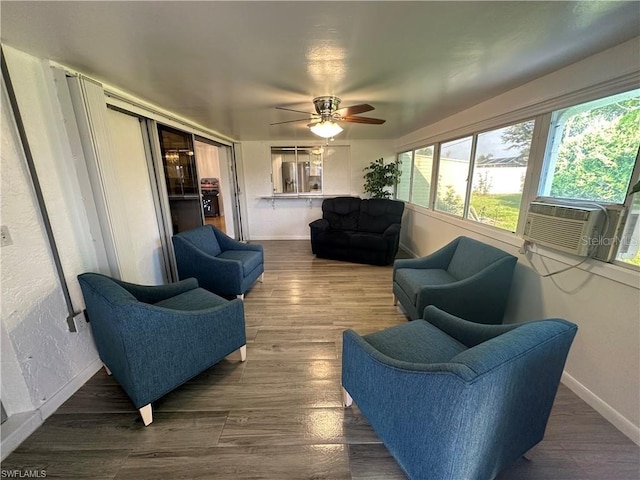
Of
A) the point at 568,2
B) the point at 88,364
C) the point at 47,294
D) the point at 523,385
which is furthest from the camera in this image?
the point at 88,364

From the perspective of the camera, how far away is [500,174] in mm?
2578

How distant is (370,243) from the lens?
4.02 m

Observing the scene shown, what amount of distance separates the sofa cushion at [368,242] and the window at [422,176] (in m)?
1.05

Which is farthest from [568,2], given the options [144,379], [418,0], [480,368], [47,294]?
[47,294]

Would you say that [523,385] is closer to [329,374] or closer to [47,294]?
[329,374]

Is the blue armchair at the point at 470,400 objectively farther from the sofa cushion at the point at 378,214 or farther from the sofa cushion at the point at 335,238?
the sofa cushion at the point at 378,214

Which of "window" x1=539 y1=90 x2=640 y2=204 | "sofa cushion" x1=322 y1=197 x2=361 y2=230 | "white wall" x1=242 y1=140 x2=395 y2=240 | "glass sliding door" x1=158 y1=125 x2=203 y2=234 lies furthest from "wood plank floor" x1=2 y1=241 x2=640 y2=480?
"white wall" x1=242 y1=140 x2=395 y2=240

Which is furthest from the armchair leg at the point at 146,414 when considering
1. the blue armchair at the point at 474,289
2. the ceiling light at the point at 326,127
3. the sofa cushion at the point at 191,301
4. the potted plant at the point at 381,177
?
the potted plant at the point at 381,177

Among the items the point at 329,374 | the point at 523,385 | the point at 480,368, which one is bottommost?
the point at 329,374

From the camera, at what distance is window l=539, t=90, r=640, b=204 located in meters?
1.49

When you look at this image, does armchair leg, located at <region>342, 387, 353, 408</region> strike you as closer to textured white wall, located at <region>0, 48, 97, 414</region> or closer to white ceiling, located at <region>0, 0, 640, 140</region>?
textured white wall, located at <region>0, 48, 97, 414</region>

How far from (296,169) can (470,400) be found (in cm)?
524

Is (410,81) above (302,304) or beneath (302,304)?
above

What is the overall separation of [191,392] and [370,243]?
3.03 m
